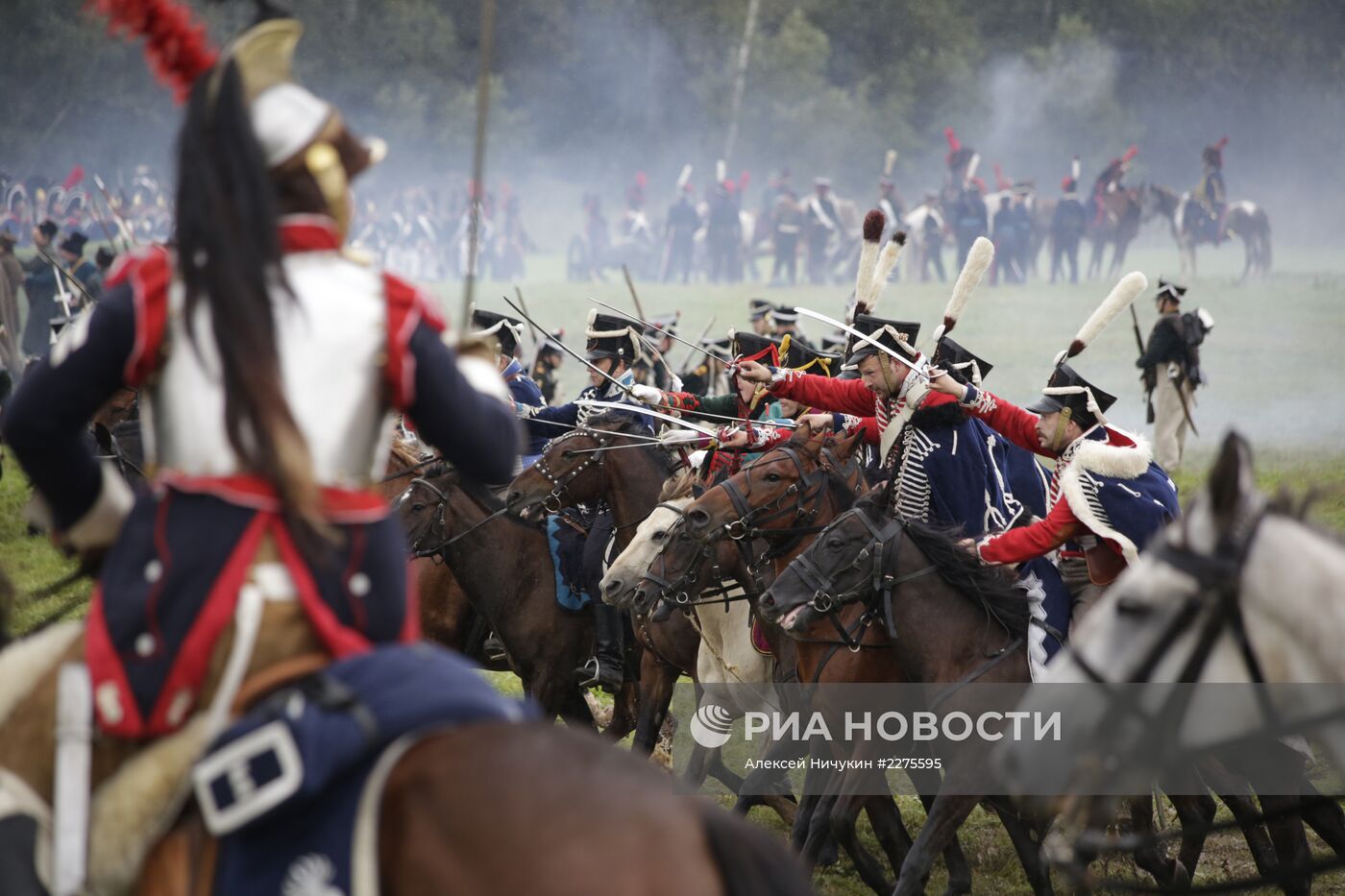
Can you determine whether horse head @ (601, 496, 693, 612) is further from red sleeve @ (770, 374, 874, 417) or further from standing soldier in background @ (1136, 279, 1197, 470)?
standing soldier in background @ (1136, 279, 1197, 470)

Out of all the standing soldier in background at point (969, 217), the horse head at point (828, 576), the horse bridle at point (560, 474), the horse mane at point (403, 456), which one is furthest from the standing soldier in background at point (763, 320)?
the standing soldier in background at point (969, 217)

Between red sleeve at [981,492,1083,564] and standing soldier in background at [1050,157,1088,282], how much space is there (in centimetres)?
2766

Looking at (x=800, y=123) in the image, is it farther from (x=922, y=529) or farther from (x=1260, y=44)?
(x=922, y=529)

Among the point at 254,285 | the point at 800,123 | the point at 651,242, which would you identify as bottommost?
the point at 651,242

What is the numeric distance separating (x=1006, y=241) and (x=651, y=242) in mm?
9728

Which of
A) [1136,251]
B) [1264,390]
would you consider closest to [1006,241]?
[1136,251]

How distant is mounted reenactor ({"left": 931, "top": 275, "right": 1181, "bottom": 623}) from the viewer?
6.50 m

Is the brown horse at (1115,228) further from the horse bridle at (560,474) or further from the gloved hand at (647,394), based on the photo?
the horse bridle at (560,474)

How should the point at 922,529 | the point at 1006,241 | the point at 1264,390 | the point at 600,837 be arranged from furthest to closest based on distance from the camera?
the point at 1006,241 < the point at 1264,390 < the point at 922,529 < the point at 600,837

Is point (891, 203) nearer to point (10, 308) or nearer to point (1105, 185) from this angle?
point (1105, 185)

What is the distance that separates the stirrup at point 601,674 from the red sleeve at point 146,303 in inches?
243

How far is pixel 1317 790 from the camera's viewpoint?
293 inches

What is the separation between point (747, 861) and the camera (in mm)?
2502

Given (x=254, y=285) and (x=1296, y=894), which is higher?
(x=254, y=285)
